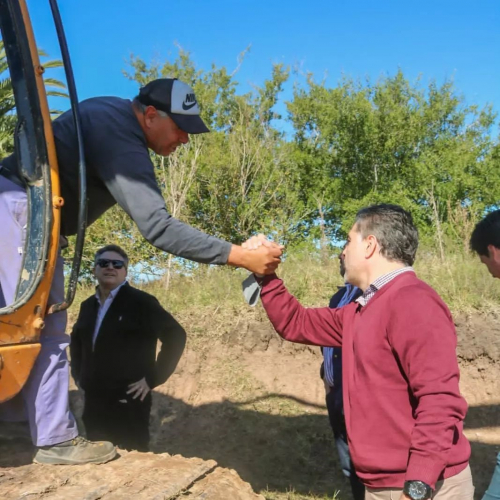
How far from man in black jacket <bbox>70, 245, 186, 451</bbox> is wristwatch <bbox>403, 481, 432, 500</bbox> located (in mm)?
2855

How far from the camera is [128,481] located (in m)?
2.40

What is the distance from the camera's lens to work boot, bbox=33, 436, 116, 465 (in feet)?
8.34

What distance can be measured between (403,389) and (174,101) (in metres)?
1.76

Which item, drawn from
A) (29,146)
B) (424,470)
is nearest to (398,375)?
(424,470)

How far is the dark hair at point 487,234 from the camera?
3531 millimetres

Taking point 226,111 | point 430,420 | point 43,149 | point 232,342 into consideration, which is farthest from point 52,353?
point 226,111

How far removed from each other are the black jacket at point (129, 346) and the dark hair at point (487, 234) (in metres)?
2.39

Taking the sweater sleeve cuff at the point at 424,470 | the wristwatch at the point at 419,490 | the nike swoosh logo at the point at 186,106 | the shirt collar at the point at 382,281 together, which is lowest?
the wristwatch at the point at 419,490

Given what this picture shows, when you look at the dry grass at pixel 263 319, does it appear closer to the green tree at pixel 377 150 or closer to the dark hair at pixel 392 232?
the dark hair at pixel 392 232

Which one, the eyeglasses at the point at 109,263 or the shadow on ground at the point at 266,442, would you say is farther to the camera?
the shadow on ground at the point at 266,442

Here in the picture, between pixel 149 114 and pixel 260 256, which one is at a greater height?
pixel 149 114

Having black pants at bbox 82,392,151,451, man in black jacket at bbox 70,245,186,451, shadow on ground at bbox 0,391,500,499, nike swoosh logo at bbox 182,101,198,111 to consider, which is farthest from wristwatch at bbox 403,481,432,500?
shadow on ground at bbox 0,391,500,499

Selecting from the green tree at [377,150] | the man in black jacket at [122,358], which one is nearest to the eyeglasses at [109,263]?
the man in black jacket at [122,358]

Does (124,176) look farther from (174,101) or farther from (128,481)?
(128,481)
